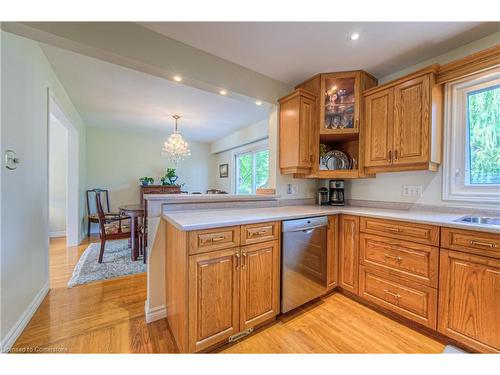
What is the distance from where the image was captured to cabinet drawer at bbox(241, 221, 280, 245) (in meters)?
1.50

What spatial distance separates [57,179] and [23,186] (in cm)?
349

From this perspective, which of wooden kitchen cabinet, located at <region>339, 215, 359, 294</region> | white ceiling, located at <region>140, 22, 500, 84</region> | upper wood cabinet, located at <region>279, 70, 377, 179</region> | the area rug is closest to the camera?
white ceiling, located at <region>140, 22, 500, 84</region>

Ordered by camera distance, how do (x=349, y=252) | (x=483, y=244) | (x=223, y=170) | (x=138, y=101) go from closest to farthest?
(x=483, y=244)
(x=349, y=252)
(x=138, y=101)
(x=223, y=170)

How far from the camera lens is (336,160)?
2.62 meters

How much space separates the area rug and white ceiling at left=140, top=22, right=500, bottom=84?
2.66 metres

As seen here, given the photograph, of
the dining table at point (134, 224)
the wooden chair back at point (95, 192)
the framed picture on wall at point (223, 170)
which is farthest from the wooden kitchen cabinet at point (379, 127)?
the wooden chair back at point (95, 192)

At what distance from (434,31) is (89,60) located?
3155 millimetres

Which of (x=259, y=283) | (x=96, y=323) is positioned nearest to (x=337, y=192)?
(x=259, y=283)

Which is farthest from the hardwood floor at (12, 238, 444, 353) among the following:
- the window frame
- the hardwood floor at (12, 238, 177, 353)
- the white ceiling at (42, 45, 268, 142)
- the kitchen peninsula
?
the window frame

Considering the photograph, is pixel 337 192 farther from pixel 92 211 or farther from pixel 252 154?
pixel 92 211

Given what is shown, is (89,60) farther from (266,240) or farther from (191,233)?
(266,240)

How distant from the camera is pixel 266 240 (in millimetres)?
1616

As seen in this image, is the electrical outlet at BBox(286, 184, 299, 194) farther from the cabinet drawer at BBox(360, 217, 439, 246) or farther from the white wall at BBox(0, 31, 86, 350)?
the white wall at BBox(0, 31, 86, 350)

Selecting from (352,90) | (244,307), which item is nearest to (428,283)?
(244,307)
